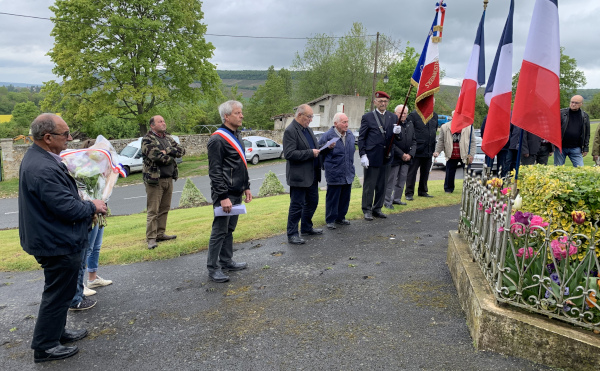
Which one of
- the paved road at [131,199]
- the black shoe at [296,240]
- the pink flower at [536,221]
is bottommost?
the paved road at [131,199]

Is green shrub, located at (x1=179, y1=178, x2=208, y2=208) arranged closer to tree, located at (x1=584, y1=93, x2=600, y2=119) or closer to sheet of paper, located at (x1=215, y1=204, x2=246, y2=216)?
sheet of paper, located at (x1=215, y1=204, x2=246, y2=216)

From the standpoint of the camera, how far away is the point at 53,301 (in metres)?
3.44

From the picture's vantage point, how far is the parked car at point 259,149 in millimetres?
26031

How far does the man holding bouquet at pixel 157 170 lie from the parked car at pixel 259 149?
18872 mm

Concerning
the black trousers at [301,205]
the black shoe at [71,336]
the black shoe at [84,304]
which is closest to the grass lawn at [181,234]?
the black trousers at [301,205]

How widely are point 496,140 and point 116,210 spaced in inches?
476

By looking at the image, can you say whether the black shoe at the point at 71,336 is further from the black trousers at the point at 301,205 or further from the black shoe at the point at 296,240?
the black trousers at the point at 301,205

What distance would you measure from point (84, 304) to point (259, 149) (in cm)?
2248

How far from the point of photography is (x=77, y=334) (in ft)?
12.3

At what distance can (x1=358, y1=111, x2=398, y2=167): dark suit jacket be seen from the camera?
764 cm

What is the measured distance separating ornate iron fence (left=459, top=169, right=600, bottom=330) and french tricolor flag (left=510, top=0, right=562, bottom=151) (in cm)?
87

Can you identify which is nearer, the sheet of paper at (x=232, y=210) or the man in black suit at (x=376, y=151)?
the sheet of paper at (x=232, y=210)

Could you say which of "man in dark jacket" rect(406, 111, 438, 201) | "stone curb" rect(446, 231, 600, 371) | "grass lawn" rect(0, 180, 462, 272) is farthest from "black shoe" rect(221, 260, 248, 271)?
"man in dark jacket" rect(406, 111, 438, 201)

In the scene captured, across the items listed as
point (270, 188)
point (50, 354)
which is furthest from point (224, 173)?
point (270, 188)
